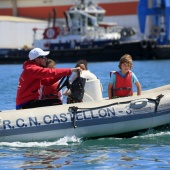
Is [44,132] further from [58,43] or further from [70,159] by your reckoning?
[58,43]

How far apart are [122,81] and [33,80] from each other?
1.35 meters

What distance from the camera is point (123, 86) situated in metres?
12.2

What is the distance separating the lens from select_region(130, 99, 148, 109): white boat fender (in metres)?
11.7

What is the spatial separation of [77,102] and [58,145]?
0.88 metres

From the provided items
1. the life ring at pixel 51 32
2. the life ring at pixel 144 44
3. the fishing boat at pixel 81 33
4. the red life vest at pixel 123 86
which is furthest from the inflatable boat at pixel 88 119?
the life ring at pixel 51 32

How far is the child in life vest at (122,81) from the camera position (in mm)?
12070

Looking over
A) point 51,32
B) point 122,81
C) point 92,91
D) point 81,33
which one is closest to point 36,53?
point 92,91

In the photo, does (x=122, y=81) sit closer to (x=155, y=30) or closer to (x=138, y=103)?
(x=138, y=103)

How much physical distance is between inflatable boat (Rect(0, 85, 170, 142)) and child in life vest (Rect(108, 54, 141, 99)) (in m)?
0.37

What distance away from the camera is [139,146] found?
11.3 metres

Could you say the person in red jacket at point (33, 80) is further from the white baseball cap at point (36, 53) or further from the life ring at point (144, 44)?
the life ring at point (144, 44)

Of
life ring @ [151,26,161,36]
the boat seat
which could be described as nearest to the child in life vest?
the boat seat

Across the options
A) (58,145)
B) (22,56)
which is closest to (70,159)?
(58,145)

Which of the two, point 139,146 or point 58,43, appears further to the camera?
point 58,43
